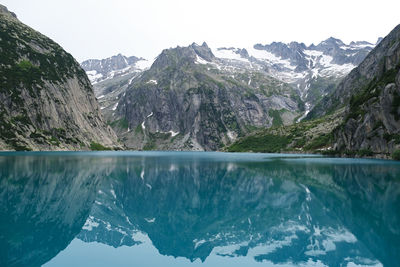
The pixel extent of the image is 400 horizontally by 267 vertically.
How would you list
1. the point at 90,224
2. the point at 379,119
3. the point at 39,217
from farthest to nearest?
the point at 379,119 < the point at 39,217 < the point at 90,224

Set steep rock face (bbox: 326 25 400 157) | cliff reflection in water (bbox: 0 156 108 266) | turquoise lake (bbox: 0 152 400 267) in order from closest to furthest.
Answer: cliff reflection in water (bbox: 0 156 108 266) < turquoise lake (bbox: 0 152 400 267) < steep rock face (bbox: 326 25 400 157)

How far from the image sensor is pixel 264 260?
61.3 feet

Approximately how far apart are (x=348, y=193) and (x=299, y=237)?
2326cm

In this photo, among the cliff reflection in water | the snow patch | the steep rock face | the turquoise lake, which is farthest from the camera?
the steep rock face

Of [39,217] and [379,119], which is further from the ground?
[39,217]

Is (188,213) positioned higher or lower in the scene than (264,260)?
lower

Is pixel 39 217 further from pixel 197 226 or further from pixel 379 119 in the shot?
pixel 379 119

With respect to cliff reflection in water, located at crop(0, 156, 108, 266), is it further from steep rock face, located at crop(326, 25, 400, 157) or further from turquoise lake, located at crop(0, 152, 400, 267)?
steep rock face, located at crop(326, 25, 400, 157)

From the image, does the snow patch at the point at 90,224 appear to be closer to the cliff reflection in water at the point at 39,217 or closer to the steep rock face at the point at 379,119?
the cliff reflection in water at the point at 39,217

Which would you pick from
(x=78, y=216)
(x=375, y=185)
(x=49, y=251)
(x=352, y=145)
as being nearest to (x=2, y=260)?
(x=49, y=251)

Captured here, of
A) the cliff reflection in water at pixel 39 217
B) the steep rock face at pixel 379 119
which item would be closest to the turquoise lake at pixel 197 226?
the cliff reflection in water at pixel 39 217

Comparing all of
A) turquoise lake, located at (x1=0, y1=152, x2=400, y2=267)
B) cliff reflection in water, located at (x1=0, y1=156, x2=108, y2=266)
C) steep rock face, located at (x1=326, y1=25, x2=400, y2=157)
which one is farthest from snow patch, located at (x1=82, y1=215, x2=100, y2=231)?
steep rock face, located at (x1=326, y1=25, x2=400, y2=157)

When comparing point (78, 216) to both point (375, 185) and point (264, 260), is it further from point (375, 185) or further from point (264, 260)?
point (375, 185)

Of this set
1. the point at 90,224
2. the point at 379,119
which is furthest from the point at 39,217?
the point at 379,119
